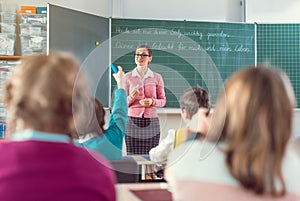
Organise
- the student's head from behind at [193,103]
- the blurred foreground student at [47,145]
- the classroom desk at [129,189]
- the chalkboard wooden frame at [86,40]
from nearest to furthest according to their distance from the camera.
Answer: the blurred foreground student at [47,145] → the classroom desk at [129,189] → the student's head from behind at [193,103] → the chalkboard wooden frame at [86,40]

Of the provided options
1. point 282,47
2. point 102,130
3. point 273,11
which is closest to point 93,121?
point 102,130

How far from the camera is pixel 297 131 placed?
4.39 metres

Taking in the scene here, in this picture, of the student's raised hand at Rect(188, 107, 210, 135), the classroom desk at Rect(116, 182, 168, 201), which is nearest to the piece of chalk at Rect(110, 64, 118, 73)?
the student's raised hand at Rect(188, 107, 210, 135)

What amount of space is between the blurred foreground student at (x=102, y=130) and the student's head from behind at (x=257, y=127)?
908 millimetres

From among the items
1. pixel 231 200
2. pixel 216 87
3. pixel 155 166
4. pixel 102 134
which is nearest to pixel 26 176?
pixel 231 200

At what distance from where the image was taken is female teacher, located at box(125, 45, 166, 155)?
3734mm

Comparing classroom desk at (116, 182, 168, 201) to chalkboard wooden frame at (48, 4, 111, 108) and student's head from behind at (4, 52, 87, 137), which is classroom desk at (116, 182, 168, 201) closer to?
student's head from behind at (4, 52, 87, 137)

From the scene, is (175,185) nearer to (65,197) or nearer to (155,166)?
(65,197)

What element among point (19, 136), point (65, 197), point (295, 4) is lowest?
point (65, 197)

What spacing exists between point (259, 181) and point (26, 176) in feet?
1.88

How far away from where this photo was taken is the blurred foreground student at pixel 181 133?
7.55 feet

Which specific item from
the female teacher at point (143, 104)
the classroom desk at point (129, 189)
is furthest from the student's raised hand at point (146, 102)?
the classroom desk at point (129, 189)

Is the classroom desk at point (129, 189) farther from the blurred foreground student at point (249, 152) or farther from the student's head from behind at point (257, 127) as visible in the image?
the student's head from behind at point (257, 127)

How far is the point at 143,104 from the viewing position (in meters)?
3.71
